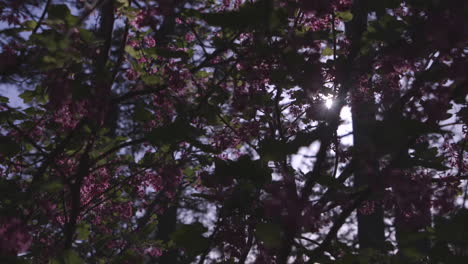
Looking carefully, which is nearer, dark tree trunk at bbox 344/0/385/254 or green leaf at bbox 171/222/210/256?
dark tree trunk at bbox 344/0/385/254

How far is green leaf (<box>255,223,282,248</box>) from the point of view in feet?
7.84

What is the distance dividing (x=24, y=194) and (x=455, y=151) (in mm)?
3944

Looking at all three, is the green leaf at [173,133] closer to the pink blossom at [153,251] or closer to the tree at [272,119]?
the tree at [272,119]

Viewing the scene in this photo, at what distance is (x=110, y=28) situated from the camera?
3.61 m

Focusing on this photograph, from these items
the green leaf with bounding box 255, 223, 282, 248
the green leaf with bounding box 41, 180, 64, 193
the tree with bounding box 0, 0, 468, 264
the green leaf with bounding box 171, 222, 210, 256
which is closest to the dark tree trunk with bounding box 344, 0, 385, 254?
the tree with bounding box 0, 0, 468, 264

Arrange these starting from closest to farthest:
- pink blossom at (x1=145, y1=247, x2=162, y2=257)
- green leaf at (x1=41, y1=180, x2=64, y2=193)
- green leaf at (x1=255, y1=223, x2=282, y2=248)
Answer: green leaf at (x1=255, y1=223, x2=282, y2=248)
green leaf at (x1=41, y1=180, x2=64, y2=193)
pink blossom at (x1=145, y1=247, x2=162, y2=257)

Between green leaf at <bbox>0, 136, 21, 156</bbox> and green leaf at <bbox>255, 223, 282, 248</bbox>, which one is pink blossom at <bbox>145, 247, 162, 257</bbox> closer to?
green leaf at <bbox>0, 136, 21, 156</bbox>

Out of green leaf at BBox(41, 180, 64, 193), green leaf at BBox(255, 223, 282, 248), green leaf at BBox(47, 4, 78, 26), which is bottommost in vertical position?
green leaf at BBox(255, 223, 282, 248)

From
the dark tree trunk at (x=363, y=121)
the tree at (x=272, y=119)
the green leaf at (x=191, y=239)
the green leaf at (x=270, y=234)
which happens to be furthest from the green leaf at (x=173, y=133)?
the dark tree trunk at (x=363, y=121)

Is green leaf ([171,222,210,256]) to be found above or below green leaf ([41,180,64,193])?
below

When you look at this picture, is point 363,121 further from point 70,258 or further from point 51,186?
point 70,258

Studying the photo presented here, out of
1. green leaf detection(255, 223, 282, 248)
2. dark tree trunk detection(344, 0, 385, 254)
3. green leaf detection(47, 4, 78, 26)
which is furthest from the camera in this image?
green leaf detection(47, 4, 78, 26)

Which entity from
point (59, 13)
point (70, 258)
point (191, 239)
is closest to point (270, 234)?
point (191, 239)

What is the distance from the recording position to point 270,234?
244cm
